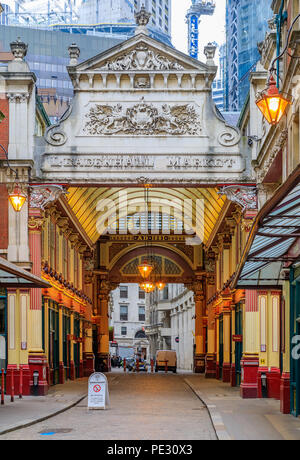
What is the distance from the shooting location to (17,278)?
25.4 m

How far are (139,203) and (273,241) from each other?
34.7m

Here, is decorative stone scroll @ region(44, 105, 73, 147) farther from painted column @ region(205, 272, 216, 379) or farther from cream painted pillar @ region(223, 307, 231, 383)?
painted column @ region(205, 272, 216, 379)

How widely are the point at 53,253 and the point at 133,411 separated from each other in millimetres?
13498

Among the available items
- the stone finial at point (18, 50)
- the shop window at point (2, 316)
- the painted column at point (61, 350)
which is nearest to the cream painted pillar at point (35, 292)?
the shop window at point (2, 316)

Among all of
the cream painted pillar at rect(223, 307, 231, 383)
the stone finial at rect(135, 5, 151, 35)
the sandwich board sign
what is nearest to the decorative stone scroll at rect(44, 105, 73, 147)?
the stone finial at rect(135, 5, 151, 35)

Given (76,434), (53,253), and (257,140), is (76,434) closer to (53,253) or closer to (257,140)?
(257,140)

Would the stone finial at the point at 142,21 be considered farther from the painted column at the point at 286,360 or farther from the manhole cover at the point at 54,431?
the manhole cover at the point at 54,431

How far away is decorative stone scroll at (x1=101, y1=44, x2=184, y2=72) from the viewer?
30453 millimetres

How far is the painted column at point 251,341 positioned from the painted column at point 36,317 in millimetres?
6580

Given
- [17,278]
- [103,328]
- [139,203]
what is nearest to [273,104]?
[17,278]

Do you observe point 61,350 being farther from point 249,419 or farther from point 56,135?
point 249,419

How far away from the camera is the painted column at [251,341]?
96.8 feet

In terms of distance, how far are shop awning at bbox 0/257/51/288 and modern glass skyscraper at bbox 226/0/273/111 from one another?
6514 cm

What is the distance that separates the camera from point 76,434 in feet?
58.2
